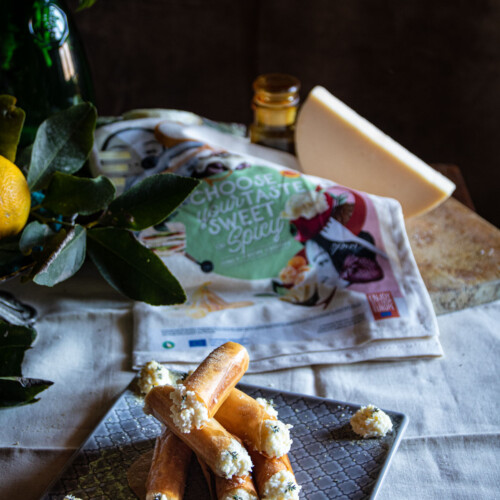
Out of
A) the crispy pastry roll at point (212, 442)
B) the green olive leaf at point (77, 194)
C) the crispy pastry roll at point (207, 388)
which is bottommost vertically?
the crispy pastry roll at point (212, 442)

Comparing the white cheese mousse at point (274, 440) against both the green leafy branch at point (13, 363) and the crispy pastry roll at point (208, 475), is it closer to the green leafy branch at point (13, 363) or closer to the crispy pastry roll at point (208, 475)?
the crispy pastry roll at point (208, 475)

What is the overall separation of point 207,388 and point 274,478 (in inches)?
3.2

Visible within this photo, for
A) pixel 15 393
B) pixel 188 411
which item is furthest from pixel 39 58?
pixel 188 411

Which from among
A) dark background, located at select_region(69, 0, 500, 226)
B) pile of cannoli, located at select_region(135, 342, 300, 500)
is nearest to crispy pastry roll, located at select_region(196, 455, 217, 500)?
pile of cannoli, located at select_region(135, 342, 300, 500)

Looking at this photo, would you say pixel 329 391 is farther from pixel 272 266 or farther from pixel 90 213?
pixel 90 213

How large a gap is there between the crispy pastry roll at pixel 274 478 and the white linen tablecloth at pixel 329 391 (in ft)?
0.32

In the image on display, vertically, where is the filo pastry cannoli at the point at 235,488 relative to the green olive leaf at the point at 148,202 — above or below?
below

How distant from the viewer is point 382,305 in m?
0.67

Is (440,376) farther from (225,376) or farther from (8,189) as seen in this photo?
(8,189)

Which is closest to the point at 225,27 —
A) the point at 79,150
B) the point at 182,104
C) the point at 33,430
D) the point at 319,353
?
the point at 182,104

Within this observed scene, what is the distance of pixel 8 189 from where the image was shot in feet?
1.71

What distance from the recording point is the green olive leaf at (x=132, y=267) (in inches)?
22.6

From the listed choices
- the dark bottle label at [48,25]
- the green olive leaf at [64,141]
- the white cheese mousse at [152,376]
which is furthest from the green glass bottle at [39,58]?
the white cheese mousse at [152,376]

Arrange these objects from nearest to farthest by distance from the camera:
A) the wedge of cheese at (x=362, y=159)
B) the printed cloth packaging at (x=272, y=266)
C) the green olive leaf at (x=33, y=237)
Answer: the green olive leaf at (x=33, y=237)
the printed cloth packaging at (x=272, y=266)
the wedge of cheese at (x=362, y=159)
